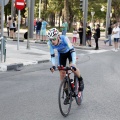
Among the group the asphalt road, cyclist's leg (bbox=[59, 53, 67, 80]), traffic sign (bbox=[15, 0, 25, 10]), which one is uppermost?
traffic sign (bbox=[15, 0, 25, 10])

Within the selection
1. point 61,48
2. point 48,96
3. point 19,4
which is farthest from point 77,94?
point 19,4

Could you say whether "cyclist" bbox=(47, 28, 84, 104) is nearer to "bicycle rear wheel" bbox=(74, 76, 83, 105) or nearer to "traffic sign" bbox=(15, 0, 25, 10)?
"bicycle rear wheel" bbox=(74, 76, 83, 105)

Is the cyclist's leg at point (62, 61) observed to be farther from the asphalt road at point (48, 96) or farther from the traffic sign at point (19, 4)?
the traffic sign at point (19, 4)

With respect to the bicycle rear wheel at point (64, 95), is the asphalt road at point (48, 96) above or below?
below

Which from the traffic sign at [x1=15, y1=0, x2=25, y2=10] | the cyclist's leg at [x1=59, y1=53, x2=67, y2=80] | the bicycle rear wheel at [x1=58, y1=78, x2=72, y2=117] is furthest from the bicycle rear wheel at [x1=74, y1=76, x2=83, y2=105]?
the traffic sign at [x1=15, y1=0, x2=25, y2=10]

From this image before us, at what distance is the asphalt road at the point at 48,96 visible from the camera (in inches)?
250

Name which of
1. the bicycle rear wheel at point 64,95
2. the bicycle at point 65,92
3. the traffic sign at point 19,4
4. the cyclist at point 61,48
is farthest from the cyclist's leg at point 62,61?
the traffic sign at point 19,4

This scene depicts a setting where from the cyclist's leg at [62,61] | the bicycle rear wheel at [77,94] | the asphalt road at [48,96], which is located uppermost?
the cyclist's leg at [62,61]

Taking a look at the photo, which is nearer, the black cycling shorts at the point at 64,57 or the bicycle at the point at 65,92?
the bicycle at the point at 65,92

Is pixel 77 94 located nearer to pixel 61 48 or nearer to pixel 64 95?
pixel 64 95

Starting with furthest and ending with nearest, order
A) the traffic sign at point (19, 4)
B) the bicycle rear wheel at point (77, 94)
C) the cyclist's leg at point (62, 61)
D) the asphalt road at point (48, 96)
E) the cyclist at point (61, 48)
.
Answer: the traffic sign at point (19, 4) < the bicycle rear wheel at point (77, 94) < the cyclist's leg at point (62, 61) < the asphalt road at point (48, 96) < the cyclist at point (61, 48)

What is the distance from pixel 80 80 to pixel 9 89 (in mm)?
2430

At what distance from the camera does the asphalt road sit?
20.9 feet

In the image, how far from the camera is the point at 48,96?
7945mm
